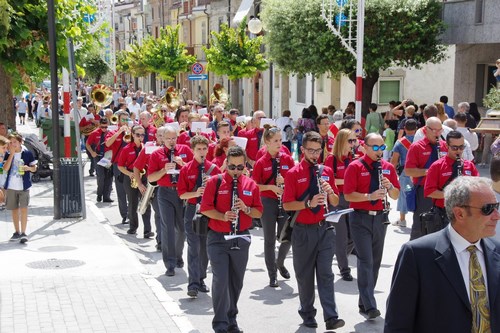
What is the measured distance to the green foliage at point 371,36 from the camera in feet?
75.8

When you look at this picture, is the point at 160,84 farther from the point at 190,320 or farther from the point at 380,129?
the point at 190,320

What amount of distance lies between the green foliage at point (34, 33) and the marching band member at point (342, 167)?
6638 millimetres

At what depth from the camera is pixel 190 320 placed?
8.37m

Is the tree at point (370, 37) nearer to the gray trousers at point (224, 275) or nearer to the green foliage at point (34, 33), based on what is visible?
the green foliage at point (34, 33)

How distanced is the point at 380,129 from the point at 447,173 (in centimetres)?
1172

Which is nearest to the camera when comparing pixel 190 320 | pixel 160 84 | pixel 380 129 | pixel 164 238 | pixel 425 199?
pixel 190 320

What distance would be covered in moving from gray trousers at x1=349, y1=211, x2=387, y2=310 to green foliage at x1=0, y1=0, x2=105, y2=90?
8.01 meters

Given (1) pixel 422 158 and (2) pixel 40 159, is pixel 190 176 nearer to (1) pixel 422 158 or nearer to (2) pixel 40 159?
(1) pixel 422 158

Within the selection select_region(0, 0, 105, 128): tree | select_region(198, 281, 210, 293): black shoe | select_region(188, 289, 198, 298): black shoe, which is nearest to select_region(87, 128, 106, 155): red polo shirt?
select_region(0, 0, 105, 128): tree

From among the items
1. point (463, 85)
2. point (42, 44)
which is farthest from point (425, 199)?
point (463, 85)

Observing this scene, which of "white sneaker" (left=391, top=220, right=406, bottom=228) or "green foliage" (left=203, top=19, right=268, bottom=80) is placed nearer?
"white sneaker" (left=391, top=220, right=406, bottom=228)

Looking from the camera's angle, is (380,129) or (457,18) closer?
(380,129)

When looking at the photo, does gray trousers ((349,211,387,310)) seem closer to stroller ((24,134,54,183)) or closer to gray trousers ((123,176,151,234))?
gray trousers ((123,176,151,234))

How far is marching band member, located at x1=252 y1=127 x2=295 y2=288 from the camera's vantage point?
A: 31.8ft
